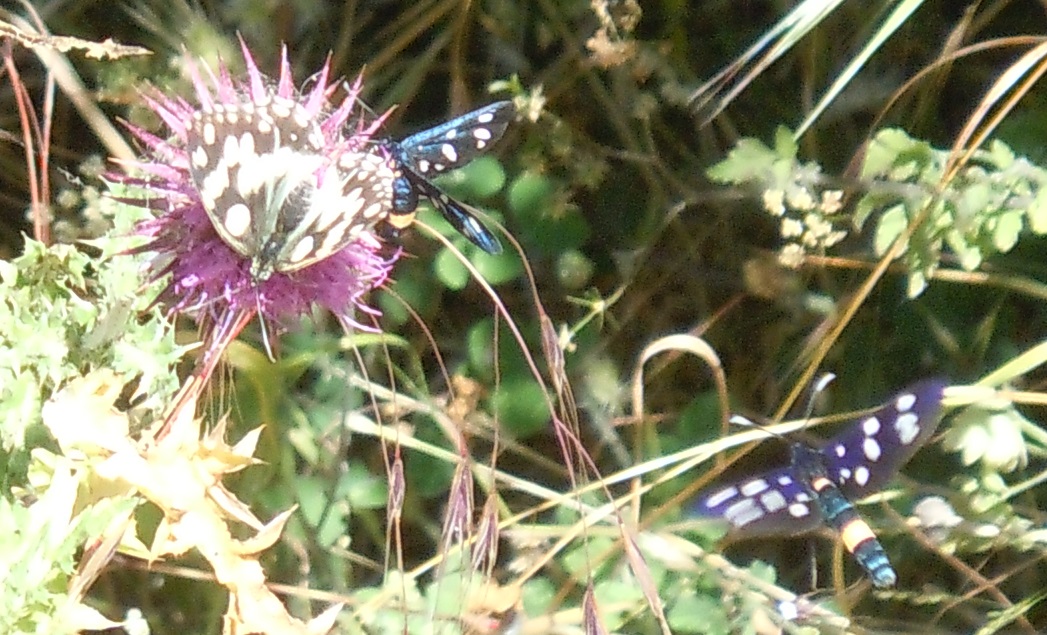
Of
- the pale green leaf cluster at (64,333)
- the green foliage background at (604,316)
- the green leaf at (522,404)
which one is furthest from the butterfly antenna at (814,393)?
the pale green leaf cluster at (64,333)

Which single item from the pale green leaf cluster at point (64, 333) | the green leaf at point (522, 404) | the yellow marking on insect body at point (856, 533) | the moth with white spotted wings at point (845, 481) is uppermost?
the pale green leaf cluster at point (64, 333)

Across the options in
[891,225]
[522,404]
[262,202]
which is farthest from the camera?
[522,404]

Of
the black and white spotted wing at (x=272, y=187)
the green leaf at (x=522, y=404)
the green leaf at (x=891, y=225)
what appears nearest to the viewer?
the black and white spotted wing at (x=272, y=187)

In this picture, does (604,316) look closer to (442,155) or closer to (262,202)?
(442,155)

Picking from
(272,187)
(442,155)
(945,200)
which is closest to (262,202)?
(272,187)

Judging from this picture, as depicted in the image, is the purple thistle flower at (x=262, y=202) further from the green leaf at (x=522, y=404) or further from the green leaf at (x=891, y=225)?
the green leaf at (x=891, y=225)

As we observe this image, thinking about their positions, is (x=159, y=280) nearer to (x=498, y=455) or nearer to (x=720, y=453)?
(x=498, y=455)

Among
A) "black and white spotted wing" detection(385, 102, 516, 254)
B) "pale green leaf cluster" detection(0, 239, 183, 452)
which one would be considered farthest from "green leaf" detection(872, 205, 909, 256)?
"pale green leaf cluster" detection(0, 239, 183, 452)
